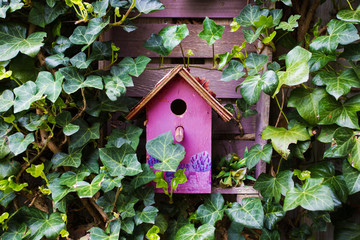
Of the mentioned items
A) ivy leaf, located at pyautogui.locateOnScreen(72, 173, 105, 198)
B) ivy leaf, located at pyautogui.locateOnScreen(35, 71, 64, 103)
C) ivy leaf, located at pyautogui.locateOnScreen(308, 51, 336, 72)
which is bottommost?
ivy leaf, located at pyautogui.locateOnScreen(72, 173, 105, 198)

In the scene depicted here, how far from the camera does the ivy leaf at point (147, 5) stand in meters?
1.31

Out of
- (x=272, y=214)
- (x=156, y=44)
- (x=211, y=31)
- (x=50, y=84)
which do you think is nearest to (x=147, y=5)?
(x=156, y=44)

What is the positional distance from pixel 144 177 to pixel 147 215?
6.4 inches

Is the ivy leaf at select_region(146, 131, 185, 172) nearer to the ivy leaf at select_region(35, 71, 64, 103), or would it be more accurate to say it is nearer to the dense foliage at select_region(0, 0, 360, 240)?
the dense foliage at select_region(0, 0, 360, 240)

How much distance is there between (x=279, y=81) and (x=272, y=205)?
547 mm

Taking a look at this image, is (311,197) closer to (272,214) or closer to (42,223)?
(272,214)

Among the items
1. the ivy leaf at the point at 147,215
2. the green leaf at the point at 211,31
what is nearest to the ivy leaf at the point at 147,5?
the green leaf at the point at 211,31

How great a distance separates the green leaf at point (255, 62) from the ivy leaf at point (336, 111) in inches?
11.4

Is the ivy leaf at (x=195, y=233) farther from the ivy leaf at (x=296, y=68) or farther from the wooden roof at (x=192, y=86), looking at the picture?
the ivy leaf at (x=296, y=68)

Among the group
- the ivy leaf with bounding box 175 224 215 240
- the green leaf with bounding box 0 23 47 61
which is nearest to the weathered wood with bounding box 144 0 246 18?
the green leaf with bounding box 0 23 47 61

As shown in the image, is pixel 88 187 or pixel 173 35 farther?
pixel 173 35

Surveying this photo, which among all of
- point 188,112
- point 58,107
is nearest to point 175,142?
point 188,112

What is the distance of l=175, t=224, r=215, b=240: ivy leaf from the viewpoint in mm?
1272

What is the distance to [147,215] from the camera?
131 cm
